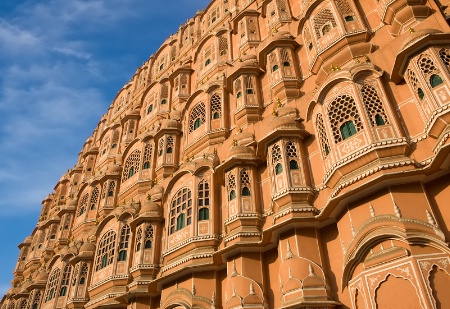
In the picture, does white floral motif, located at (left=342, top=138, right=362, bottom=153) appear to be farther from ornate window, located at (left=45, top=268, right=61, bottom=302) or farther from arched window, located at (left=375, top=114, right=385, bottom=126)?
ornate window, located at (left=45, top=268, right=61, bottom=302)

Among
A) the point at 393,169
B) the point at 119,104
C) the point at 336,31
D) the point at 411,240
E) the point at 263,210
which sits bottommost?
the point at 411,240

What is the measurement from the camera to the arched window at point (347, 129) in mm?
11289

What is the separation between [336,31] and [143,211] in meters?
11.3

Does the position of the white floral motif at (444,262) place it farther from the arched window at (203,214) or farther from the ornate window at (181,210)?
the ornate window at (181,210)

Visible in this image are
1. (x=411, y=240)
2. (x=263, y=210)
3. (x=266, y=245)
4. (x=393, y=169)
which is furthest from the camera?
(x=263, y=210)

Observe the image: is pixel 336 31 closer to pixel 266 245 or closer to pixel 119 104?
pixel 266 245

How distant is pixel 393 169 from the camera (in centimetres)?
980

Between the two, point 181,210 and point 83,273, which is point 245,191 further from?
point 83,273

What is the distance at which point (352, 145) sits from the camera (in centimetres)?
1100

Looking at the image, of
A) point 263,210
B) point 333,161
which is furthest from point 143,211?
point 333,161

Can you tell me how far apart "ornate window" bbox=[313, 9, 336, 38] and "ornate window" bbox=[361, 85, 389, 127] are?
14.3 feet

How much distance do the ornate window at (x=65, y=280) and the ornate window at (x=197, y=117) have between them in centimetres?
1117

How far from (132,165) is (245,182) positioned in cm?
1091

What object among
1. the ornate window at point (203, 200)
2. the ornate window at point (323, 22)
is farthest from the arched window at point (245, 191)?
the ornate window at point (323, 22)
